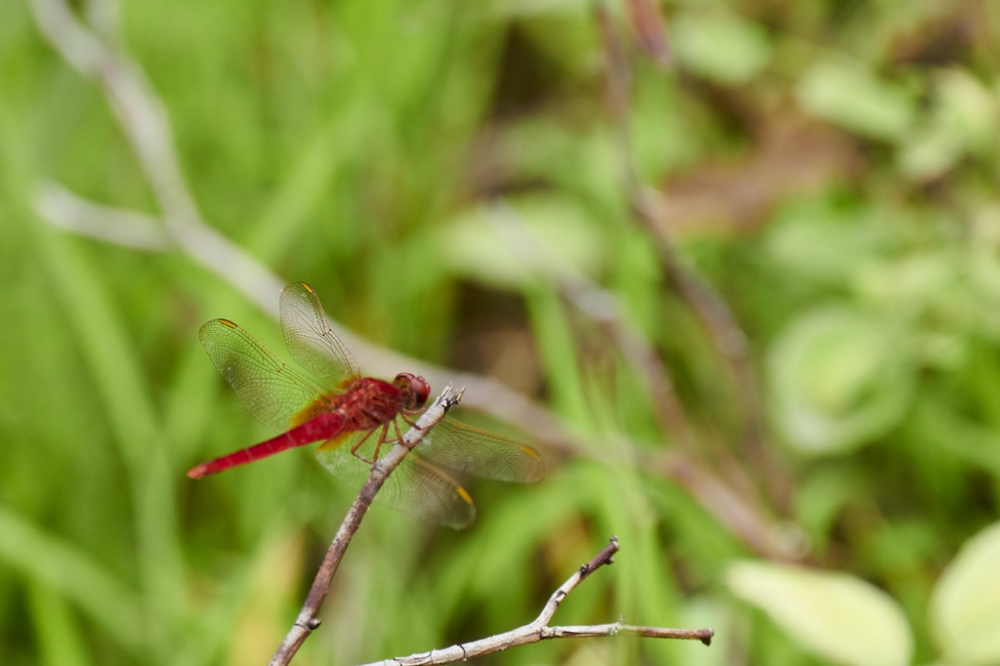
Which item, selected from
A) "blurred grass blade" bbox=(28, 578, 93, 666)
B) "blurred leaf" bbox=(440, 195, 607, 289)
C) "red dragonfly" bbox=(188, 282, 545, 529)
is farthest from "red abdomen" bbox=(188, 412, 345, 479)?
"blurred leaf" bbox=(440, 195, 607, 289)

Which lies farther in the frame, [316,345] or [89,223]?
[89,223]

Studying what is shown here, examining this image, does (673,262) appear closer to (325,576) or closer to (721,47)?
(721,47)

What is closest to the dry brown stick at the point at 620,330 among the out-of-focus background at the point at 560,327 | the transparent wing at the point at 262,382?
the out-of-focus background at the point at 560,327

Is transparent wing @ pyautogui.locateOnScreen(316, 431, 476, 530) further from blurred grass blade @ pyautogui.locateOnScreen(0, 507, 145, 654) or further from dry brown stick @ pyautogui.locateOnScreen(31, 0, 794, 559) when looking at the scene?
blurred grass blade @ pyautogui.locateOnScreen(0, 507, 145, 654)

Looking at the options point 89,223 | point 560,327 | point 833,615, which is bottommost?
point 833,615

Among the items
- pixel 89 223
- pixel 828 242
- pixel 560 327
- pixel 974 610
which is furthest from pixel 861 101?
pixel 89 223

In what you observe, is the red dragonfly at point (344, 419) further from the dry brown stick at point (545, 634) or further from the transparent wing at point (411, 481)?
the dry brown stick at point (545, 634)
